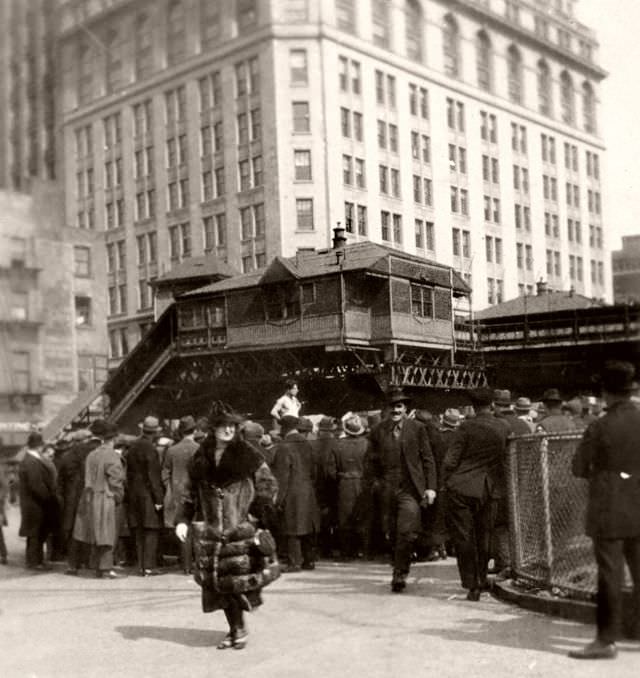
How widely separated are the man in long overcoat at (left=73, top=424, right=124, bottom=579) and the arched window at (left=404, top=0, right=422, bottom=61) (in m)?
7.09

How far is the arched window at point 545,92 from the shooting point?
47.6 feet

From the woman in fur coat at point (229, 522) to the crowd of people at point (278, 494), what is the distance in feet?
0.04

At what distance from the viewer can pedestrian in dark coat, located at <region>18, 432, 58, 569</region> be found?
1411 centimetres

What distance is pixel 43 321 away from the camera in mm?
3045

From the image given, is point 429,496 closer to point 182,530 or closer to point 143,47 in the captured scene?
point 182,530

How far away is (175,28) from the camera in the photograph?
39.3ft

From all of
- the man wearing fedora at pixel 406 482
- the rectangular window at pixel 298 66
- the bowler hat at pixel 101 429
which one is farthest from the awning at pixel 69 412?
the rectangular window at pixel 298 66

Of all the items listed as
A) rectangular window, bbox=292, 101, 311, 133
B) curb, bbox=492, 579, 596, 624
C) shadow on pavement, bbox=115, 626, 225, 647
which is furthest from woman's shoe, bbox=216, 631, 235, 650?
rectangular window, bbox=292, 101, 311, 133

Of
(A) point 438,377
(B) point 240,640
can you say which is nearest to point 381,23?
(A) point 438,377

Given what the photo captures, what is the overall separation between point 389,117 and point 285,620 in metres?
9.03

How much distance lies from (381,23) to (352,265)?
4598 millimetres

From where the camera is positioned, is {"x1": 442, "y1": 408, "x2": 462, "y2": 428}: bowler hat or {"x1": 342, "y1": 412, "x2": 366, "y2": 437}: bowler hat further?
{"x1": 342, "y1": 412, "x2": 366, "y2": 437}: bowler hat

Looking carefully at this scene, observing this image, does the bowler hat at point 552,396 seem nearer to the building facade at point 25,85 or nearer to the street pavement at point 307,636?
the street pavement at point 307,636

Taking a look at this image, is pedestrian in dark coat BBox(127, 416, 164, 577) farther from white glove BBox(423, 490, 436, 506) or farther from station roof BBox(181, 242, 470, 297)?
station roof BBox(181, 242, 470, 297)
